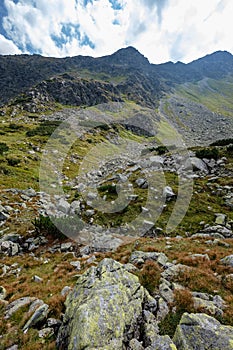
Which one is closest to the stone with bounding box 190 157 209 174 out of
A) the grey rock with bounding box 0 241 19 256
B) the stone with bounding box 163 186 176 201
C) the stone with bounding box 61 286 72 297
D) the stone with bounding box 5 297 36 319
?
the stone with bounding box 163 186 176 201

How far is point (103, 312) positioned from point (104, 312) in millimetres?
28

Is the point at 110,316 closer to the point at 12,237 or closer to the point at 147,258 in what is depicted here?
the point at 147,258

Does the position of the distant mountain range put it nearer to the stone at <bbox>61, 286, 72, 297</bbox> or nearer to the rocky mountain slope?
the rocky mountain slope

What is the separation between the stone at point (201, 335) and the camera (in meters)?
4.59

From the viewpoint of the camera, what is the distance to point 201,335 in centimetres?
481

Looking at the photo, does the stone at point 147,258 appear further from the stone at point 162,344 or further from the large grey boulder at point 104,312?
the stone at point 162,344

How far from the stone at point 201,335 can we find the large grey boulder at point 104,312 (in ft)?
4.18

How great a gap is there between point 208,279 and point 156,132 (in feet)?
312

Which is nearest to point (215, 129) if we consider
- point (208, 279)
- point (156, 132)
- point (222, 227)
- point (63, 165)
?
point (156, 132)

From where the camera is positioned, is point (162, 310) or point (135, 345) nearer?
point (135, 345)

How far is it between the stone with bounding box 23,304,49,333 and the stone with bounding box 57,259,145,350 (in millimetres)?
1113

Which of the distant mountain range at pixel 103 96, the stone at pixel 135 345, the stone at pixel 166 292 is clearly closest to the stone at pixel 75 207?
the stone at pixel 166 292

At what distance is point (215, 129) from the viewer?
10025cm

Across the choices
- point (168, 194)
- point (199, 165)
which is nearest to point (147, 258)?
point (168, 194)
